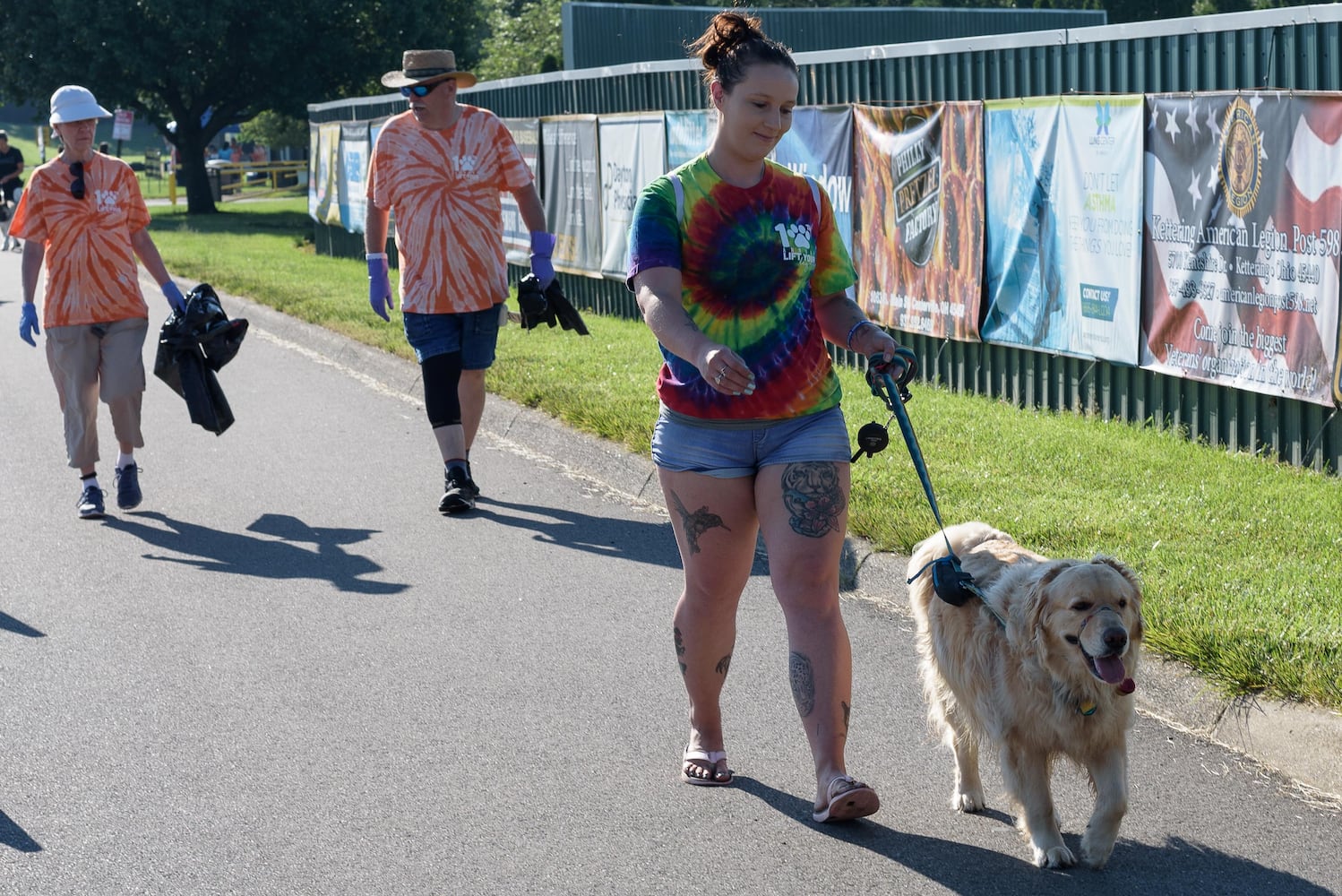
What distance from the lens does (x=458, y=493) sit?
8219mm

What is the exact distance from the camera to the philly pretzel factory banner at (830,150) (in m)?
Result: 11.7

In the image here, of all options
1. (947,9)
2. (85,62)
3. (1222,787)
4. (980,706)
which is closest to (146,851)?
(980,706)

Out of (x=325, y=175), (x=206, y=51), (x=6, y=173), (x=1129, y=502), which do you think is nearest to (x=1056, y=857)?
(x=1129, y=502)

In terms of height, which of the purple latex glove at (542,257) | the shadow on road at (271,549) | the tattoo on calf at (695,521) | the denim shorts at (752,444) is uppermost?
the purple latex glove at (542,257)

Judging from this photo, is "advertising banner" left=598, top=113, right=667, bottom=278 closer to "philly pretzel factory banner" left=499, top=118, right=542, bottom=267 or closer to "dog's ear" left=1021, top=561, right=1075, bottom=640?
"philly pretzel factory banner" left=499, top=118, right=542, bottom=267

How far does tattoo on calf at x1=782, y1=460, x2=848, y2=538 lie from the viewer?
4.20 metres

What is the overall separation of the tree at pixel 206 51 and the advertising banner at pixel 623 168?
20863 millimetres

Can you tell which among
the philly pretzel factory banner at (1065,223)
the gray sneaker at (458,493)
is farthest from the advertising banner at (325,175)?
the gray sneaker at (458,493)

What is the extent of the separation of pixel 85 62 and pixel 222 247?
13.3 meters

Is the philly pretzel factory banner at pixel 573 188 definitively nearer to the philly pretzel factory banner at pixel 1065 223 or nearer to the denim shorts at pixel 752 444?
the philly pretzel factory banner at pixel 1065 223

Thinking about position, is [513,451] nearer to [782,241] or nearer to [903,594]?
[903,594]

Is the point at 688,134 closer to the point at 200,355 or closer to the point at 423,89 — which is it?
the point at 423,89

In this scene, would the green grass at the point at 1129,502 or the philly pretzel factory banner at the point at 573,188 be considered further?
Result: the philly pretzel factory banner at the point at 573,188

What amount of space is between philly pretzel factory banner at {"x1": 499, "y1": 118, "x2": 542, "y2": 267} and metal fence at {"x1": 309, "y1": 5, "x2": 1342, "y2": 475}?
3.54m
